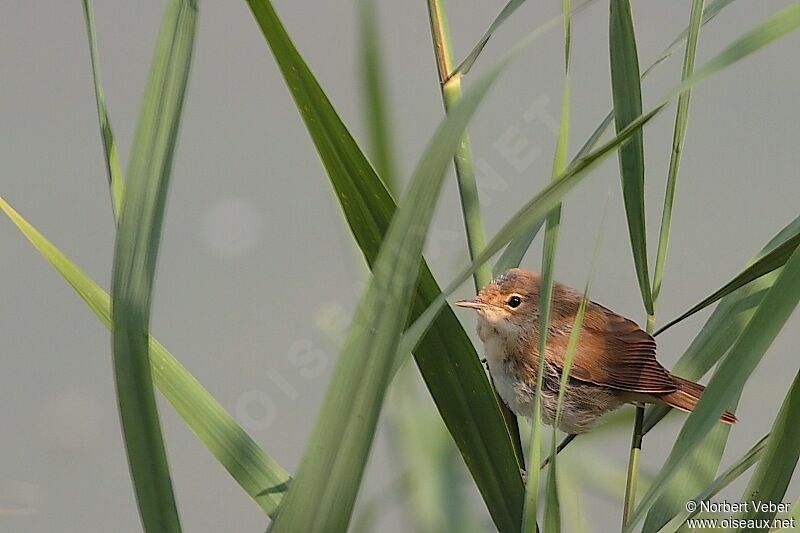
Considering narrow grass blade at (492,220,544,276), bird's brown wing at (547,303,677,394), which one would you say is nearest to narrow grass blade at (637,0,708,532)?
narrow grass blade at (492,220,544,276)

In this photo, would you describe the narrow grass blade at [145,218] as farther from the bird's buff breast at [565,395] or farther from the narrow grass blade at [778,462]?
the bird's buff breast at [565,395]

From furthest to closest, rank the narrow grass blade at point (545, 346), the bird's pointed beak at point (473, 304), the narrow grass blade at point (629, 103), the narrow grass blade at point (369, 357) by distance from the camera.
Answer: the bird's pointed beak at point (473, 304)
the narrow grass blade at point (629, 103)
the narrow grass blade at point (545, 346)
the narrow grass blade at point (369, 357)

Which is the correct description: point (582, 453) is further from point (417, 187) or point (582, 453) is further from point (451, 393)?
point (417, 187)

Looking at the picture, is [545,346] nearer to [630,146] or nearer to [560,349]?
[630,146]

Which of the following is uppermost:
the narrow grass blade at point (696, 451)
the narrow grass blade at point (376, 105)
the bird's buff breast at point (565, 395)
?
the narrow grass blade at point (376, 105)

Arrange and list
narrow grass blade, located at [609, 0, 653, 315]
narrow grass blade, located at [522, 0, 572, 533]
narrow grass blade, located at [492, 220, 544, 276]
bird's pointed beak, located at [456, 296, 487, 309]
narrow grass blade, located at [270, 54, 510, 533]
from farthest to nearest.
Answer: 1. bird's pointed beak, located at [456, 296, 487, 309]
2. narrow grass blade, located at [492, 220, 544, 276]
3. narrow grass blade, located at [609, 0, 653, 315]
4. narrow grass blade, located at [522, 0, 572, 533]
5. narrow grass blade, located at [270, 54, 510, 533]

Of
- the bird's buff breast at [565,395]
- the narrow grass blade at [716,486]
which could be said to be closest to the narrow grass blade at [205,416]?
the narrow grass blade at [716,486]

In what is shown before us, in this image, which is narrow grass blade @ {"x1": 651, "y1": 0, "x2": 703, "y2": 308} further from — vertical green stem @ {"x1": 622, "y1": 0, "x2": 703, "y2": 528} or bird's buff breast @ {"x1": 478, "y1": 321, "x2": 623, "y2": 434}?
bird's buff breast @ {"x1": 478, "y1": 321, "x2": 623, "y2": 434}
